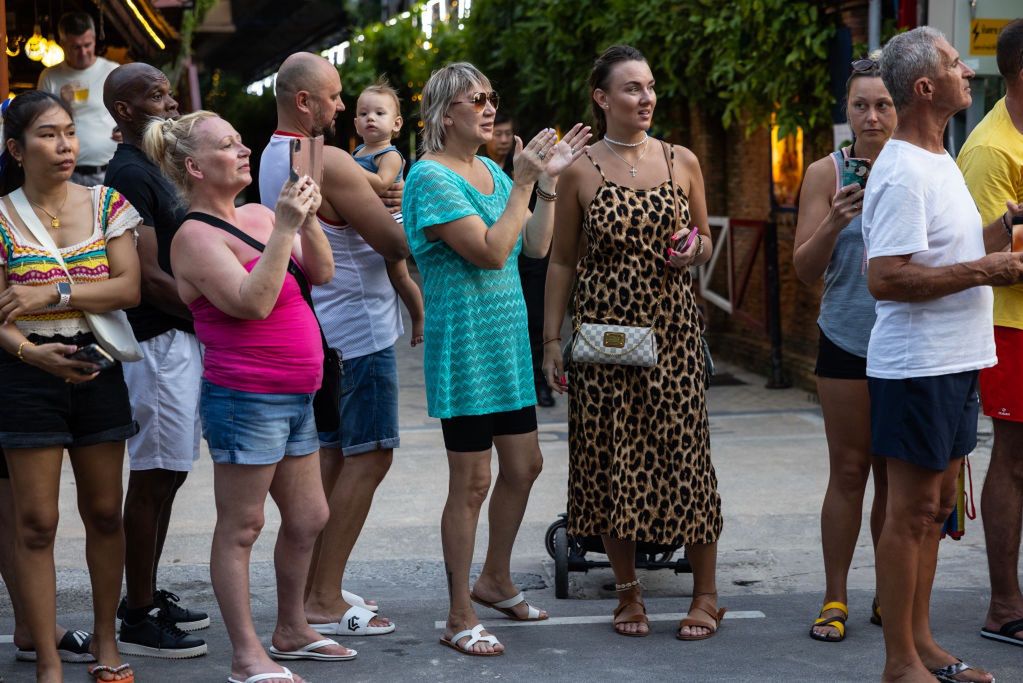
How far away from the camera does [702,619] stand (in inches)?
187

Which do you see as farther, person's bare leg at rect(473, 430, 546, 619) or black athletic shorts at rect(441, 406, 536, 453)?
person's bare leg at rect(473, 430, 546, 619)

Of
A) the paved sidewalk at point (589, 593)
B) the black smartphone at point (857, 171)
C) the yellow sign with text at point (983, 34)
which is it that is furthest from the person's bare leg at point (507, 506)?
the yellow sign with text at point (983, 34)

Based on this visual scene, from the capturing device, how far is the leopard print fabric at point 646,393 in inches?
185

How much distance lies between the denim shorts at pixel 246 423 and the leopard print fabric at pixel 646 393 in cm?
116

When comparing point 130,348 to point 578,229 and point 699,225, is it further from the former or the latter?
point 699,225

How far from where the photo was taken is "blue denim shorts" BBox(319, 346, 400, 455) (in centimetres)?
482

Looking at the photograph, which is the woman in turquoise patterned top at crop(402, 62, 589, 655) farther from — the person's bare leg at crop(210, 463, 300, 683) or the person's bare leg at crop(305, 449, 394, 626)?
the person's bare leg at crop(210, 463, 300, 683)

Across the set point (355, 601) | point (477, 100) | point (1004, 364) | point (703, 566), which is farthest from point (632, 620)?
point (477, 100)

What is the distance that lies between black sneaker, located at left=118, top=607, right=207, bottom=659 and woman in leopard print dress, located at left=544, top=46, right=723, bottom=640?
1443 mm

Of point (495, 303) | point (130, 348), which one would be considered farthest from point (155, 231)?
point (495, 303)

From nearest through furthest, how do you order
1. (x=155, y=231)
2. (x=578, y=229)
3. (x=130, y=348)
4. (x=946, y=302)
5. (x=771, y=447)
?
(x=946, y=302) → (x=130, y=348) → (x=155, y=231) → (x=578, y=229) → (x=771, y=447)

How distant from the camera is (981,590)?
17.2 feet

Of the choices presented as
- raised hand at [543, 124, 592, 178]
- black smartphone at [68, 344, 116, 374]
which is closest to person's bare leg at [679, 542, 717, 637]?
raised hand at [543, 124, 592, 178]

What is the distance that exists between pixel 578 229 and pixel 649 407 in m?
0.68
